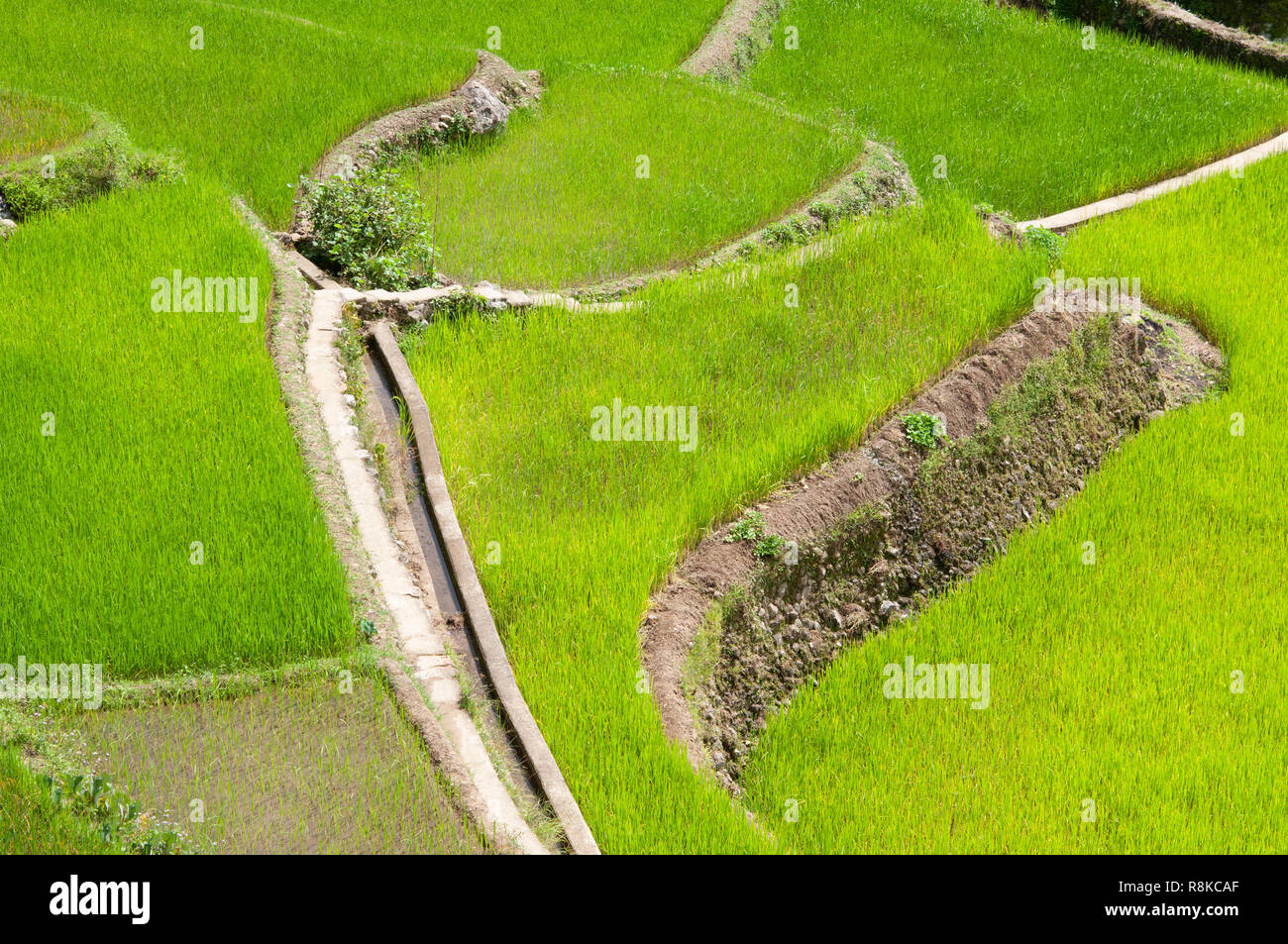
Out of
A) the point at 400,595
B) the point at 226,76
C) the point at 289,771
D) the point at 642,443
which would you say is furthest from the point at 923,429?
the point at 226,76

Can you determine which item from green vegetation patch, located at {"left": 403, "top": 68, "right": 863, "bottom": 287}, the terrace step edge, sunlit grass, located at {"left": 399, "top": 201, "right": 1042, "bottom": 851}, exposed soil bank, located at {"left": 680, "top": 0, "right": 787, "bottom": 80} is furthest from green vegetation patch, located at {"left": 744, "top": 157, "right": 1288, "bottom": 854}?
exposed soil bank, located at {"left": 680, "top": 0, "right": 787, "bottom": 80}

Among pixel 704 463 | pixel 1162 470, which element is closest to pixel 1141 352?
pixel 1162 470

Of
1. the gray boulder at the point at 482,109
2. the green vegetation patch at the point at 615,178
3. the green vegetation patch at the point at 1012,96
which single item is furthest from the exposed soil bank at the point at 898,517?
the gray boulder at the point at 482,109

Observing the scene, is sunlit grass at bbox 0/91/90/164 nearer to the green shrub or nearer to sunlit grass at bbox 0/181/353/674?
sunlit grass at bbox 0/181/353/674

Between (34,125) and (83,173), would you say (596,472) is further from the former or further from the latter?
(34,125)

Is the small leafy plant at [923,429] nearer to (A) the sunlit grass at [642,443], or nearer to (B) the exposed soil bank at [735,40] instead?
(A) the sunlit grass at [642,443]

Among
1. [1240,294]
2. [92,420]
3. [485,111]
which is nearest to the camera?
[92,420]
